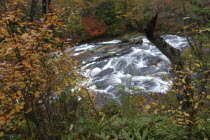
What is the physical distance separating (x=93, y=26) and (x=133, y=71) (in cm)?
1009

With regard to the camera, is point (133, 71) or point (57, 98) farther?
point (133, 71)

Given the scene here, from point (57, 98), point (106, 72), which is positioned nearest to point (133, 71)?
point (106, 72)

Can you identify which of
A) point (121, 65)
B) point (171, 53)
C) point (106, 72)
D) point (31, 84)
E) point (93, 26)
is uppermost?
point (31, 84)

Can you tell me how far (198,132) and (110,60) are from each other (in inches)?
406

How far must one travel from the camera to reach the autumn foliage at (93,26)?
1814cm

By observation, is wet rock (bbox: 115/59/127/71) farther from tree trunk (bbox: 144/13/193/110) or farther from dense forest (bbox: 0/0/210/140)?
tree trunk (bbox: 144/13/193/110)

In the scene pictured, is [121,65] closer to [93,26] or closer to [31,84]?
[93,26]

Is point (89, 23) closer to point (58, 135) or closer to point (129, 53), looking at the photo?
point (129, 53)

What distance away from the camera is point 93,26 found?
744 inches

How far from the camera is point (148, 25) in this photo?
4.19 metres

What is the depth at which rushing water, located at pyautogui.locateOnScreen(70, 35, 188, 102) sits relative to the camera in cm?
865

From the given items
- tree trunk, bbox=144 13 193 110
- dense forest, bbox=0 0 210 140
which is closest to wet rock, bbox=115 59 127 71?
dense forest, bbox=0 0 210 140

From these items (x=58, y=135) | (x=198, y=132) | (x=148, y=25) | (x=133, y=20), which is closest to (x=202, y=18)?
(x=148, y=25)

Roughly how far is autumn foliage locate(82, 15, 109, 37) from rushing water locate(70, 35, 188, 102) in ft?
18.4
